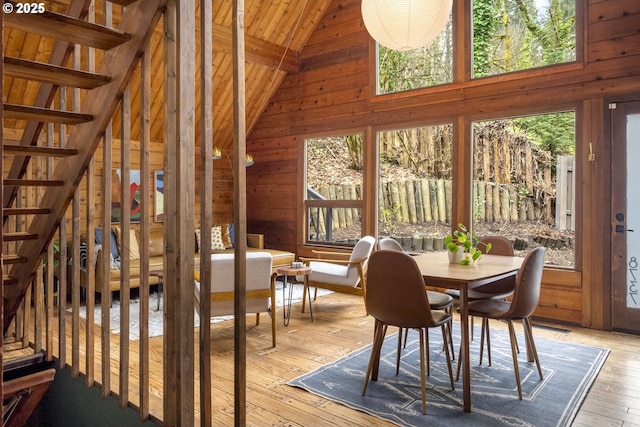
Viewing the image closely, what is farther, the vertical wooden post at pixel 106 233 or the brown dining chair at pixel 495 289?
the brown dining chair at pixel 495 289

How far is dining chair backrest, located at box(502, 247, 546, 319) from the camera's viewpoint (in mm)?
2688

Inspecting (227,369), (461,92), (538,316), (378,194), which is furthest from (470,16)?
(227,369)

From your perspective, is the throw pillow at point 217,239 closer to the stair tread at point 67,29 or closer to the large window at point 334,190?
the large window at point 334,190

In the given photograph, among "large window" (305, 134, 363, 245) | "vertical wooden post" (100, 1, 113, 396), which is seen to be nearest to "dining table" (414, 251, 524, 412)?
"vertical wooden post" (100, 1, 113, 396)

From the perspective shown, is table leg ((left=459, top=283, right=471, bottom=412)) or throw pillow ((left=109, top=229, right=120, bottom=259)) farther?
throw pillow ((left=109, top=229, right=120, bottom=259))

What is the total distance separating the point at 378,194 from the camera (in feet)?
19.7

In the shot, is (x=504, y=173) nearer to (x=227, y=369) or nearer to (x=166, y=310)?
(x=227, y=369)

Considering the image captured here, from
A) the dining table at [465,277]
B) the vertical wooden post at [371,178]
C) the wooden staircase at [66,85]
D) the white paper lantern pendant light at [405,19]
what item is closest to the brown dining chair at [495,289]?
the dining table at [465,277]

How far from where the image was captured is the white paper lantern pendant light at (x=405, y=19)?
2945mm

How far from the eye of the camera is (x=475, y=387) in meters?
2.85

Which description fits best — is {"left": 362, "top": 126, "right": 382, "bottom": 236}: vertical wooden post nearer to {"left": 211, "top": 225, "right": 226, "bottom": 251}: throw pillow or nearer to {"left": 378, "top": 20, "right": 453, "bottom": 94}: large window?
{"left": 378, "top": 20, "right": 453, "bottom": 94}: large window

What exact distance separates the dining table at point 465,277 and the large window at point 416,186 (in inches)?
88.5

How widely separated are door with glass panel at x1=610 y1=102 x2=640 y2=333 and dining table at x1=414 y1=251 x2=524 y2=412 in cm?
154

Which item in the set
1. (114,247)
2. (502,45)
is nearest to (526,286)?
(502,45)
